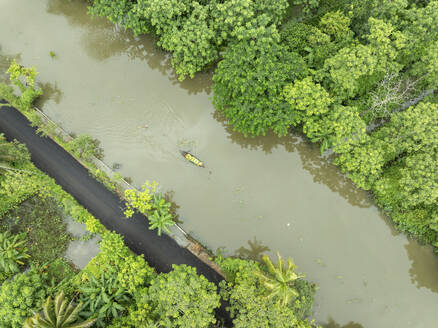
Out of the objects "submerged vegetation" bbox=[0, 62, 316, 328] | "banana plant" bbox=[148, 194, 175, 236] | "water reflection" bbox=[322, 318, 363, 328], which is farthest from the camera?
"water reflection" bbox=[322, 318, 363, 328]

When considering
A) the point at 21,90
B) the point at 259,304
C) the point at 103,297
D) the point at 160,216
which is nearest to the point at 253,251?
the point at 259,304

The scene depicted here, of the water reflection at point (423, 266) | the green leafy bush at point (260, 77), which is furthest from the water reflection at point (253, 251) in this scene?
the water reflection at point (423, 266)

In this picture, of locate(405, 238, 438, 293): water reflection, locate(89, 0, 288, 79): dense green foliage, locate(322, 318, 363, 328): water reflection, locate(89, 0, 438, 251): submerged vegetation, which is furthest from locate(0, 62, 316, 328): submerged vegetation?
locate(89, 0, 288, 79): dense green foliage

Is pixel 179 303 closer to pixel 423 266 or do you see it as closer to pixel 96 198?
pixel 96 198

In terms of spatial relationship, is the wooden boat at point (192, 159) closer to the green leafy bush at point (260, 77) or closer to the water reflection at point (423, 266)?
the green leafy bush at point (260, 77)

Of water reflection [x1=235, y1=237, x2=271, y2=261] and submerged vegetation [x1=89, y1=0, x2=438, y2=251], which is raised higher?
submerged vegetation [x1=89, y1=0, x2=438, y2=251]

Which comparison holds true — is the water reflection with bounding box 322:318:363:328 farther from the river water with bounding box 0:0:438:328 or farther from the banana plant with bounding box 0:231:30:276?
the banana plant with bounding box 0:231:30:276

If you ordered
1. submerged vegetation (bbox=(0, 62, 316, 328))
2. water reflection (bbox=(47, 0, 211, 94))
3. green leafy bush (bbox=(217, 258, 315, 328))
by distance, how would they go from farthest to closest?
water reflection (bbox=(47, 0, 211, 94)) → submerged vegetation (bbox=(0, 62, 316, 328)) → green leafy bush (bbox=(217, 258, 315, 328))
